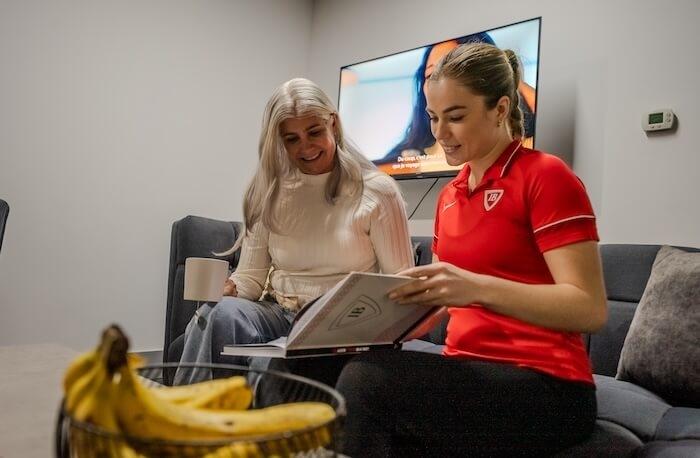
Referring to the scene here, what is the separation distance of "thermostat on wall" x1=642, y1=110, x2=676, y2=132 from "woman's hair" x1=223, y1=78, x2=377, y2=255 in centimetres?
114

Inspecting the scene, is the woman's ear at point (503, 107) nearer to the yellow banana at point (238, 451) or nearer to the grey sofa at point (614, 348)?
the grey sofa at point (614, 348)

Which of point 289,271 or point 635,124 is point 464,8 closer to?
point 635,124

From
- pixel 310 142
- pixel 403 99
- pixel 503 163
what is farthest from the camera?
pixel 403 99

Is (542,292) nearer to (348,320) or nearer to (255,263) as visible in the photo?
(348,320)

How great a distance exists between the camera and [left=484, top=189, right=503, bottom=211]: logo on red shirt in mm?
1043

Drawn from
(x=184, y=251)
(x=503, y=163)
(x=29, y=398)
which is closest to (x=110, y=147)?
(x=184, y=251)

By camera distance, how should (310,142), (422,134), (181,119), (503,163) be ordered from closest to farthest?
(503,163) → (310,142) → (422,134) → (181,119)

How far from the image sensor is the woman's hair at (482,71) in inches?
42.9

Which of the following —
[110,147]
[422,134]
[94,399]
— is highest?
[422,134]

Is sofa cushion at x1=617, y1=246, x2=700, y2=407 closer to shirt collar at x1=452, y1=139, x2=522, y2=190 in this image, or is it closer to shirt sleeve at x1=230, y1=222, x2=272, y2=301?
shirt collar at x1=452, y1=139, x2=522, y2=190

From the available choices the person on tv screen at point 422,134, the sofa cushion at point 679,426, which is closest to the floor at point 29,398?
the sofa cushion at point 679,426

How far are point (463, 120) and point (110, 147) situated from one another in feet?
7.08

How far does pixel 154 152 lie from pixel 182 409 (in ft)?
9.06

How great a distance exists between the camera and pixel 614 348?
167cm
